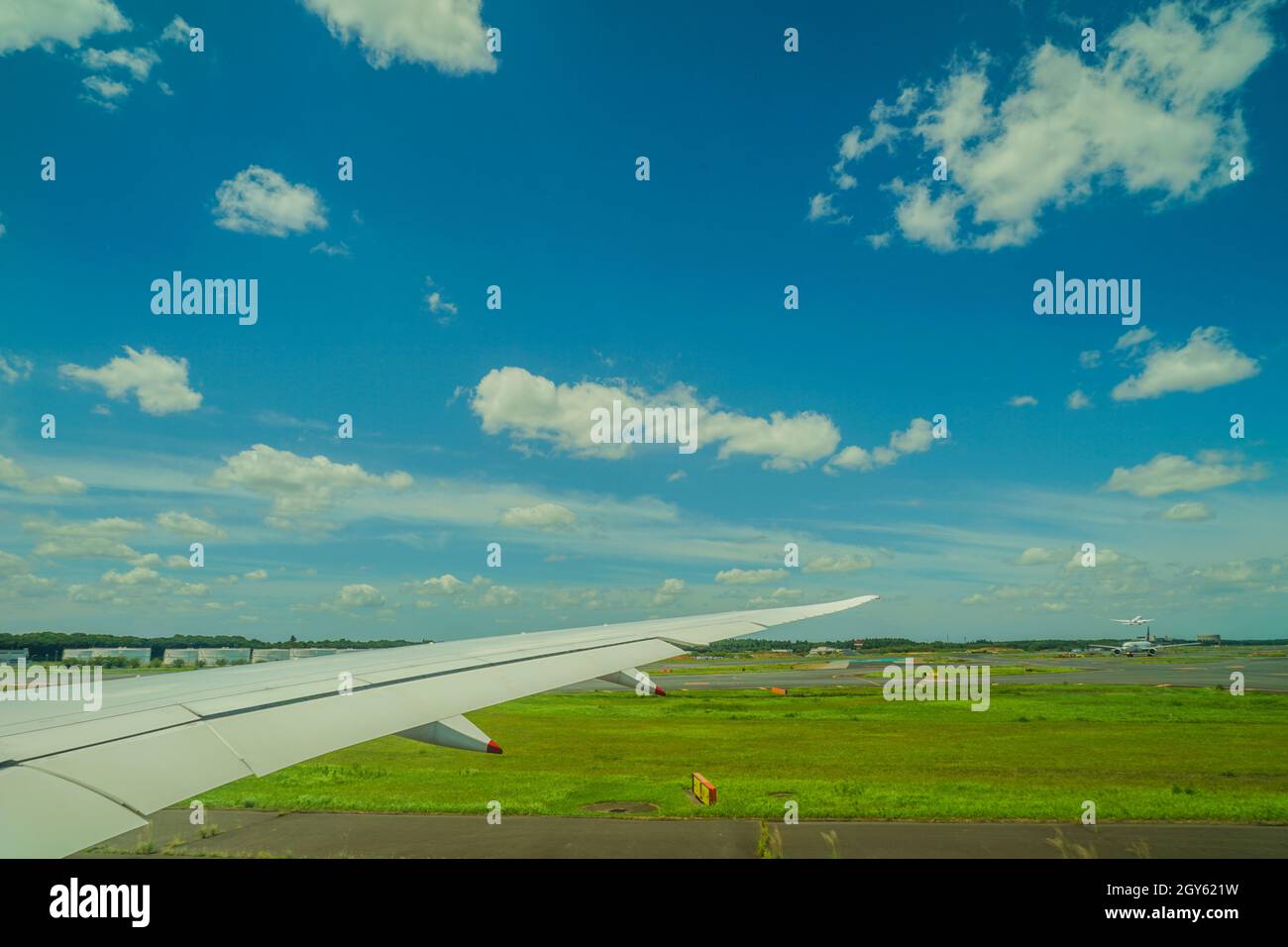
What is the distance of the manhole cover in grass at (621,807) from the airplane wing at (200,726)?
10.7 m

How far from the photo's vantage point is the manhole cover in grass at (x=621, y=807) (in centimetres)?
1639

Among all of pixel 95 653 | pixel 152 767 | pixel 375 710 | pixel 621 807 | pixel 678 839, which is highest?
pixel 152 767

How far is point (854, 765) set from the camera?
22141mm

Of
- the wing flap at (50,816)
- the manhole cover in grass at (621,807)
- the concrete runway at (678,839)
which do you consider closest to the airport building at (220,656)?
the concrete runway at (678,839)

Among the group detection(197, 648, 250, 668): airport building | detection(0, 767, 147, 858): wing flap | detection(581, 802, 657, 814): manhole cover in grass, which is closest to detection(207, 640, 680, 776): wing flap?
detection(0, 767, 147, 858): wing flap

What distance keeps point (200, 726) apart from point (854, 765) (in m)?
22.1

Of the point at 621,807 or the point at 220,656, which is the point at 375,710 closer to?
the point at 621,807

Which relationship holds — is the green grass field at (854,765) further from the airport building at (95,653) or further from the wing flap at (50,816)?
the wing flap at (50,816)

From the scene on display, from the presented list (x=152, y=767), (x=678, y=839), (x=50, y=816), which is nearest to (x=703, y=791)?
(x=678, y=839)

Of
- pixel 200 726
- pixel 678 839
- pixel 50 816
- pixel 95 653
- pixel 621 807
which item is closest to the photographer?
pixel 50 816
